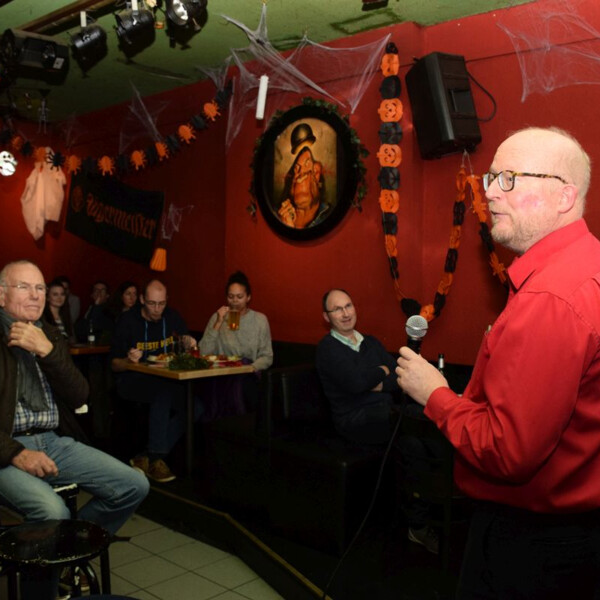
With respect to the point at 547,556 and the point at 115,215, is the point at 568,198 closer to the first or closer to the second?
the point at 547,556

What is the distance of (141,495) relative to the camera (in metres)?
2.93

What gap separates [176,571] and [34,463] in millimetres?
1200

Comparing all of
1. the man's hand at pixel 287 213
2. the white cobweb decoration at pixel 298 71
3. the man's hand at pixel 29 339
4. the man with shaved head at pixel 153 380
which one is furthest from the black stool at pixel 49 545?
the white cobweb decoration at pixel 298 71

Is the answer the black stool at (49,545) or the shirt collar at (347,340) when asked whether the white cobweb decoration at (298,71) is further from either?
the black stool at (49,545)

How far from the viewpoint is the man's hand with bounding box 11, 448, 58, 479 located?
2.64m

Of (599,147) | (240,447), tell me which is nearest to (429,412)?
(240,447)

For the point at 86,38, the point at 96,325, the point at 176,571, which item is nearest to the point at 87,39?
the point at 86,38

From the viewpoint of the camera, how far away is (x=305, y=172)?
5125mm

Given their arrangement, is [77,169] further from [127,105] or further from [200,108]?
[200,108]

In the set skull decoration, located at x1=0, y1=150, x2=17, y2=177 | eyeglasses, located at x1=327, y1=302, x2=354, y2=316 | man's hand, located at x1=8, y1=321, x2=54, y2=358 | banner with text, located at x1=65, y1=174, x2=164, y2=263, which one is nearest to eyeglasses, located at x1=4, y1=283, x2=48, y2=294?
man's hand, located at x1=8, y1=321, x2=54, y2=358

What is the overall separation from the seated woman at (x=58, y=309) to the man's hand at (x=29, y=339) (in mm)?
3686

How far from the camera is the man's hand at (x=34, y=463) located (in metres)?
2.64

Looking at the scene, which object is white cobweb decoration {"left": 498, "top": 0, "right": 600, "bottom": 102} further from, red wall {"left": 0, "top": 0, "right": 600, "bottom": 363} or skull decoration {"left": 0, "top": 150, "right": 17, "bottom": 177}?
skull decoration {"left": 0, "top": 150, "right": 17, "bottom": 177}

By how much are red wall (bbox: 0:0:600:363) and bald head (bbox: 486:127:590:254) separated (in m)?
2.69
